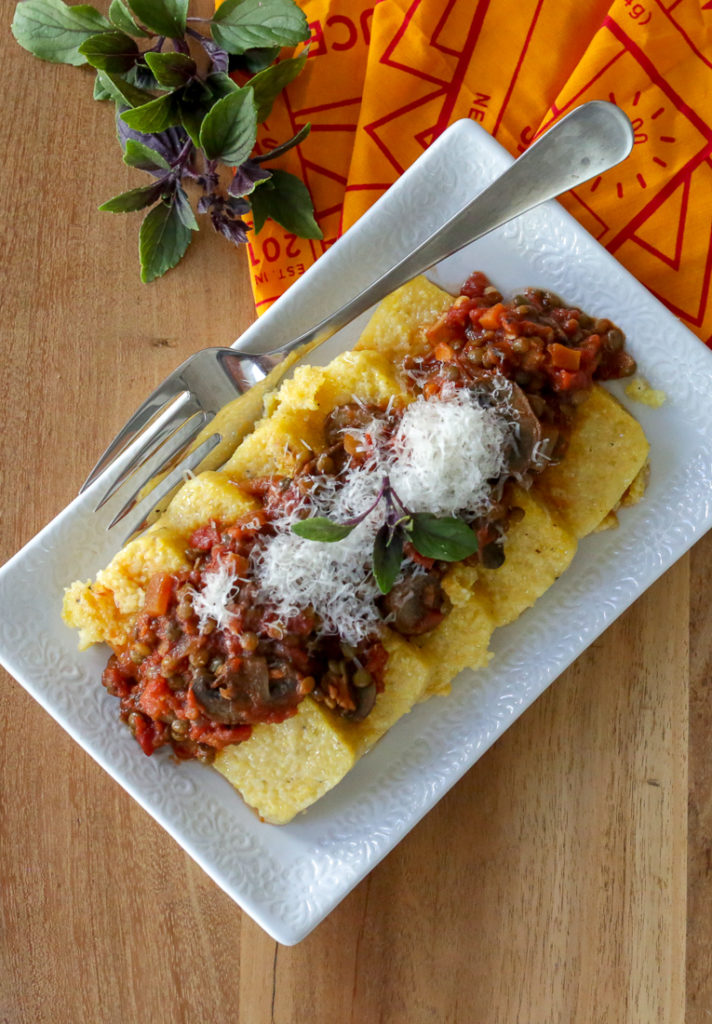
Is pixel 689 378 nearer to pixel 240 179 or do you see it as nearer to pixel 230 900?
pixel 240 179

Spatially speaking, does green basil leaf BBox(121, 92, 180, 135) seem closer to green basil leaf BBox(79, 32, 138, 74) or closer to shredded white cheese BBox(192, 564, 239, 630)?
green basil leaf BBox(79, 32, 138, 74)

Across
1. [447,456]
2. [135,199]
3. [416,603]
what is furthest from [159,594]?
[135,199]

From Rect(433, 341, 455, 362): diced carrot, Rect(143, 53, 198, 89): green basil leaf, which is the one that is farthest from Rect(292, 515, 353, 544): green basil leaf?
Rect(143, 53, 198, 89): green basil leaf

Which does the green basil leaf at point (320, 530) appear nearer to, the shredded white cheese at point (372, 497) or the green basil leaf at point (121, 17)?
the shredded white cheese at point (372, 497)

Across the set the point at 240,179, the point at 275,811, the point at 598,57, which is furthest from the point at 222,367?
the point at 598,57

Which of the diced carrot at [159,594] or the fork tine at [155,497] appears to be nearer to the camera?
the diced carrot at [159,594]

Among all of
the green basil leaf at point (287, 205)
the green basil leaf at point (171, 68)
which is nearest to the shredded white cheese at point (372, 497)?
the green basil leaf at point (287, 205)

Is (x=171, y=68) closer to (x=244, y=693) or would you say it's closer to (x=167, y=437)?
(x=167, y=437)
